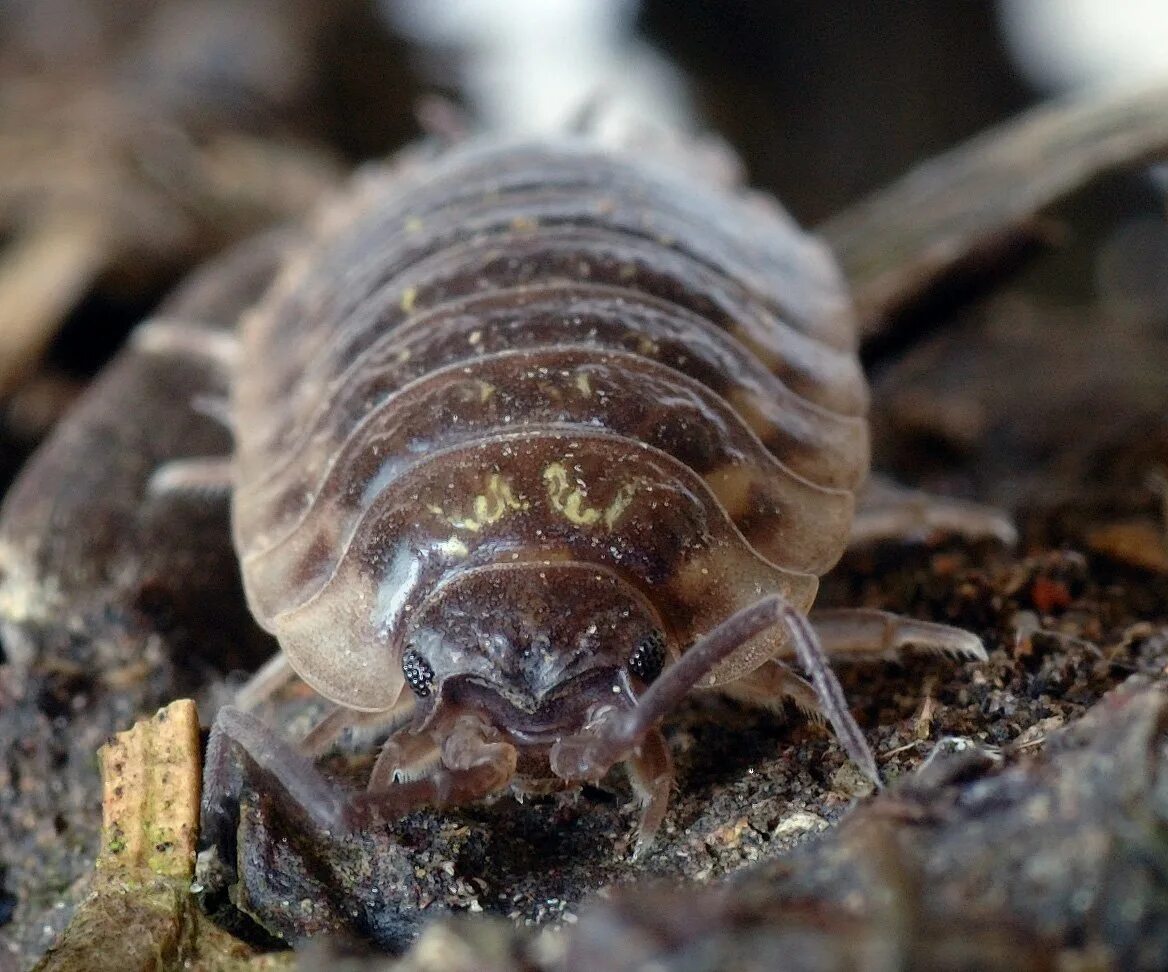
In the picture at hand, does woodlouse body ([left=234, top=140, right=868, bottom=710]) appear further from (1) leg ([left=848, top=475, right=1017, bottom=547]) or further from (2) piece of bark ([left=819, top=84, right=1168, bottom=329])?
(2) piece of bark ([left=819, top=84, right=1168, bottom=329])

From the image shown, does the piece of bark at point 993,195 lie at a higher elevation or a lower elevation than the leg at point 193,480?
lower

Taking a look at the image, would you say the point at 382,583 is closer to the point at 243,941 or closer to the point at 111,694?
the point at 243,941

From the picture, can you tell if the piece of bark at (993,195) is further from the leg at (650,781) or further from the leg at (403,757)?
the leg at (403,757)

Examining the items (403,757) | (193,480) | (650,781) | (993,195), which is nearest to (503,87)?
(993,195)

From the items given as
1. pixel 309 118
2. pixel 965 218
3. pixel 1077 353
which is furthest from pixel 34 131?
pixel 1077 353

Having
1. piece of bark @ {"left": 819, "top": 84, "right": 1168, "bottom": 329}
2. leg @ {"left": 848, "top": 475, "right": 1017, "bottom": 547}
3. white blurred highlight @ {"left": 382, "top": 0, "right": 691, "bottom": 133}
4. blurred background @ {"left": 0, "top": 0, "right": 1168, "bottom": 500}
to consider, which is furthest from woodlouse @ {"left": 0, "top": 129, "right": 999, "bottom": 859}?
white blurred highlight @ {"left": 382, "top": 0, "right": 691, "bottom": 133}

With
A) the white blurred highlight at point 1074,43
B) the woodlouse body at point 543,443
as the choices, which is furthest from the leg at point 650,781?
the white blurred highlight at point 1074,43
